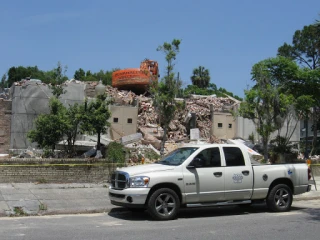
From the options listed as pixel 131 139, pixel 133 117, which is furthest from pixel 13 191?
pixel 133 117

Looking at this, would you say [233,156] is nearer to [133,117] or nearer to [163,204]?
[163,204]

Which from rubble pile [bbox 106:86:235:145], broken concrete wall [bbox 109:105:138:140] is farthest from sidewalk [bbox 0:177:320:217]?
broken concrete wall [bbox 109:105:138:140]

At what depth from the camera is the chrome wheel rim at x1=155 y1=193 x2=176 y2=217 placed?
32.8ft

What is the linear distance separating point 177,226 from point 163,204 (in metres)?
0.84

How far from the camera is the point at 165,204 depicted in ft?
33.0

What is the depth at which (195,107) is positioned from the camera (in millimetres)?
31266

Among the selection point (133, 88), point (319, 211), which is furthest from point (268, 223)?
point (133, 88)

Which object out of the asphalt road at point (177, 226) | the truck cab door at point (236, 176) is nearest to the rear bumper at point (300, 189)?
the asphalt road at point (177, 226)

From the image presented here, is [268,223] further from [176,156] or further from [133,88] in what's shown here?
[133,88]

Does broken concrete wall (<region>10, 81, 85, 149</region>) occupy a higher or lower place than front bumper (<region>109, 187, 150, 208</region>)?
higher

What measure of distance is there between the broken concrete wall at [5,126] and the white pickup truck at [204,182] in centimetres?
1346

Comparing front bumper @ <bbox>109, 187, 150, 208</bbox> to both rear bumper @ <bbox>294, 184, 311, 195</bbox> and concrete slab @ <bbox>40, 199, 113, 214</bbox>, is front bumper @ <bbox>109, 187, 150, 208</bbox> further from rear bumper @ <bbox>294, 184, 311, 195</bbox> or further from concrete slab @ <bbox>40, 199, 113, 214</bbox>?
rear bumper @ <bbox>294, 184, 311, 195</bbox>

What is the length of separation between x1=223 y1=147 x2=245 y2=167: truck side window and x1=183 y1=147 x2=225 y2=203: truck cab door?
295mm

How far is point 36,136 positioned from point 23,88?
20.8 feet
